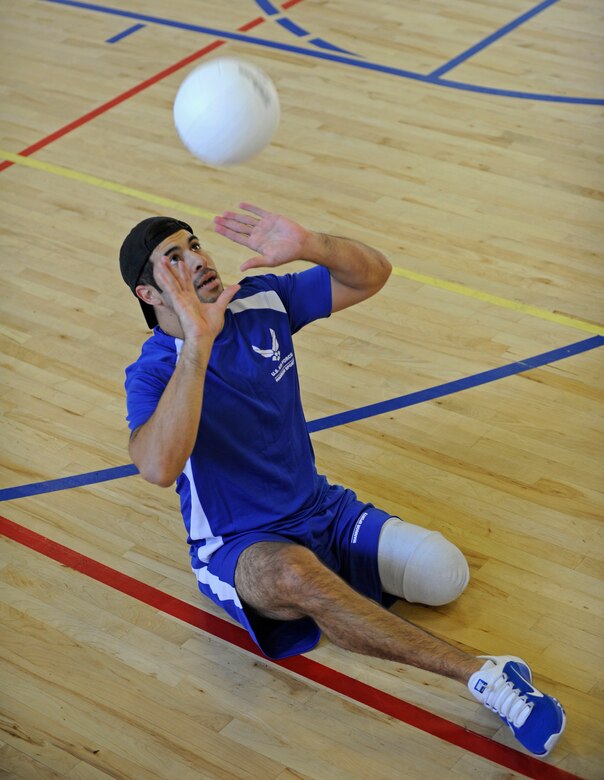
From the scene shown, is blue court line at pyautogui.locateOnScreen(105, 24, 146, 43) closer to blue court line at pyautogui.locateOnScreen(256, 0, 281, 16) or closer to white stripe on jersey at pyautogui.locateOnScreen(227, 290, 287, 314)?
blue court line at pyautogui.locateOnScreen(256, 0, 281, 16)

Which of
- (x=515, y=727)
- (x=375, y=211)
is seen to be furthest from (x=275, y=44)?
(x=515, y=727)

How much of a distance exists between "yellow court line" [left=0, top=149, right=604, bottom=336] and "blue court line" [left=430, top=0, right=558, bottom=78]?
6.91 feet

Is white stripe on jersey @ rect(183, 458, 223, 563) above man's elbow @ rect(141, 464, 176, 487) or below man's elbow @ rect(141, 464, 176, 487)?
below

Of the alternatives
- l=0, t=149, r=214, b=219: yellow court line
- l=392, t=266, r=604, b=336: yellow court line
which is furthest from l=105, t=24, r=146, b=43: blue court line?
l=392, t=266, r=604, b=336: yellow court line

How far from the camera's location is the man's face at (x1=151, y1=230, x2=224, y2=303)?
3.20 meters

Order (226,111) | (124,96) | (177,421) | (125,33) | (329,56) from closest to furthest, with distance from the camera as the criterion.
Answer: (177,421)
(226,111)
(124,96)
(329,56)
(125,33)

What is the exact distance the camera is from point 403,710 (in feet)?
10.4

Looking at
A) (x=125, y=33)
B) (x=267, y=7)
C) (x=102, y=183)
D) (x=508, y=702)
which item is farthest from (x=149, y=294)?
(x=267, y=7)

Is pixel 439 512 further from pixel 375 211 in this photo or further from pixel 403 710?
pixel 375 211

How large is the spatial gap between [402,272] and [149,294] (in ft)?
6.92

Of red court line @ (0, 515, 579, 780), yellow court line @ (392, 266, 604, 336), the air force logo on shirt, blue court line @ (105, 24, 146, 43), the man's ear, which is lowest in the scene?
red court line @ (0, 515, 579, 780)

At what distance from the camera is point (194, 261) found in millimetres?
3219

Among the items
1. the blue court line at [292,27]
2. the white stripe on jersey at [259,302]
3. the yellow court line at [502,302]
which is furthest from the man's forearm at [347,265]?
the blue court line at [292,27]

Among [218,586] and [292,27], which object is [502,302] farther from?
[292,27]
